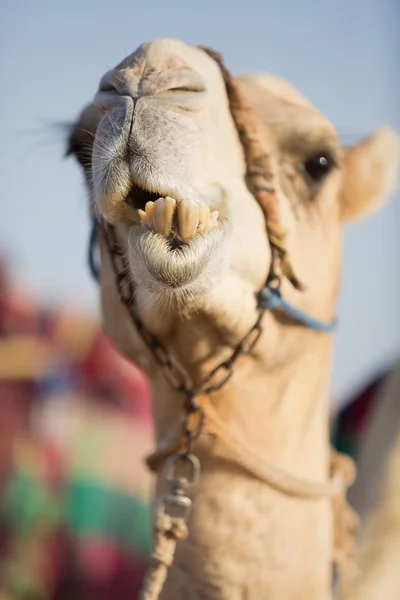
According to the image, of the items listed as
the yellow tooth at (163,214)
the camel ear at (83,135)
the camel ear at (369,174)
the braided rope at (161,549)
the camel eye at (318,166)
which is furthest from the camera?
A: the camel ear at (369,174)

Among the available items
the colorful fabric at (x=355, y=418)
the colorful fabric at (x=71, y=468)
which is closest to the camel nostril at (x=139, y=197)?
the colorful fabric at (x=355, y=418)

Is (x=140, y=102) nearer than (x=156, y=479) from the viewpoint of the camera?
Yes

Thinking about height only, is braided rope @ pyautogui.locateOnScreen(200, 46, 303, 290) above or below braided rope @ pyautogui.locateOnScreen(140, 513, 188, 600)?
above

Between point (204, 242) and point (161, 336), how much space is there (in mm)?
307

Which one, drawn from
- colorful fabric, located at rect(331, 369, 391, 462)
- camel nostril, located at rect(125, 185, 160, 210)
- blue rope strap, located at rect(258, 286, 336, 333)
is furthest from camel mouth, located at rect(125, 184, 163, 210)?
colorful fabric, located at rect(331, 369, 391, 462)

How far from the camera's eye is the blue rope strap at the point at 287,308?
173 centimetres

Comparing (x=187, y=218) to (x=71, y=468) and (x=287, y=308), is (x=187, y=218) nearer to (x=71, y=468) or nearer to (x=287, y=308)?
(x=287, y=308)

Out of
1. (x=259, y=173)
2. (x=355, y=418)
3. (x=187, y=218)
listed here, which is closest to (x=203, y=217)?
(x=187, y=218)

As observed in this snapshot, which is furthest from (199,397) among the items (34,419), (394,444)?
(34,419)

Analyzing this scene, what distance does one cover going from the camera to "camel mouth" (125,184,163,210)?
1509 millimetres

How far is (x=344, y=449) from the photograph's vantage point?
430cm

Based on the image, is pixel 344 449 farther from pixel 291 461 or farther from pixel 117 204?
pixel 117 204

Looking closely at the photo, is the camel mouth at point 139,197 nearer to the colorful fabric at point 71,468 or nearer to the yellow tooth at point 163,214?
the yellow tooth at point 163,214

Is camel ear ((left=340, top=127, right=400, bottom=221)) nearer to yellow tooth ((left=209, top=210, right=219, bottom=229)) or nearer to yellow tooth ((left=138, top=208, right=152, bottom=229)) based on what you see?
yellow tooth ((left=209, top=210, right=219, bottom=229))
